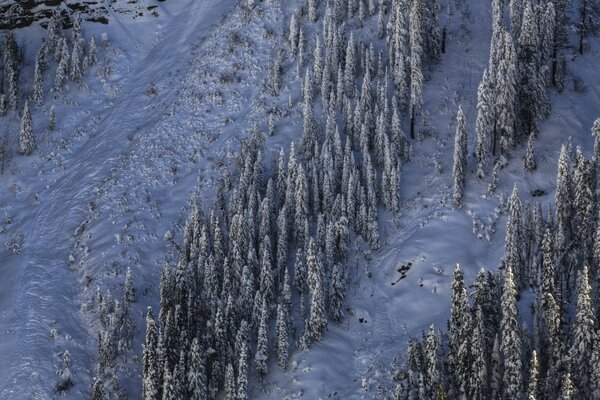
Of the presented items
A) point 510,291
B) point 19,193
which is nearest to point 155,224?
point 19,193

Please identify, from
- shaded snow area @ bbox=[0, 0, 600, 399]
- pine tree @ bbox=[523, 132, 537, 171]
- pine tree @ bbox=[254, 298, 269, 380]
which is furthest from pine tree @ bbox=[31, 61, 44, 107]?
pine tree @ bbox=[523, 132, 537, 171]

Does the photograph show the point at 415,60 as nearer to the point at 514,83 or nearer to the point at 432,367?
the point at 514,83

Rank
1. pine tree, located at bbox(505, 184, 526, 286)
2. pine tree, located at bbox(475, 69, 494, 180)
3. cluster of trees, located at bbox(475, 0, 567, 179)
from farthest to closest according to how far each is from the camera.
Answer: cluster of trees, located at bbox(475, 0, 567, 179)
pine tree, located at bbox(475, 69, 494, 180)
pine tree, located at bbox(505, 184, 526, 286)

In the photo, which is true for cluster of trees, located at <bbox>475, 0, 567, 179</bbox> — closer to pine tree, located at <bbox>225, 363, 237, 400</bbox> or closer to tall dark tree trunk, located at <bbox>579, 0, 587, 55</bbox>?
tall dark tree trunk, located at <bbox>579, 0, 587, 55</bbox>

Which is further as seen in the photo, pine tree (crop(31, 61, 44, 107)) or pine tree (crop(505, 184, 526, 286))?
pine tree (crop(31, 61, 44, 107))

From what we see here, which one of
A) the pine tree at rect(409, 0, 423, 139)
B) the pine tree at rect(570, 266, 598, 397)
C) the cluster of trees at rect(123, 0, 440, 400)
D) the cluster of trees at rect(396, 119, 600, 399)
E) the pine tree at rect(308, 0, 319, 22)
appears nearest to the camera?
the pine tree at rect(570, 266, 598, 397)

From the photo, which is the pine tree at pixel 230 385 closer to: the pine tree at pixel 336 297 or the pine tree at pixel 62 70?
the pine tree at pixel 336 297

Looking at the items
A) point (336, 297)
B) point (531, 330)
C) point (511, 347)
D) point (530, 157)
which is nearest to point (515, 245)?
point (531, 330)
